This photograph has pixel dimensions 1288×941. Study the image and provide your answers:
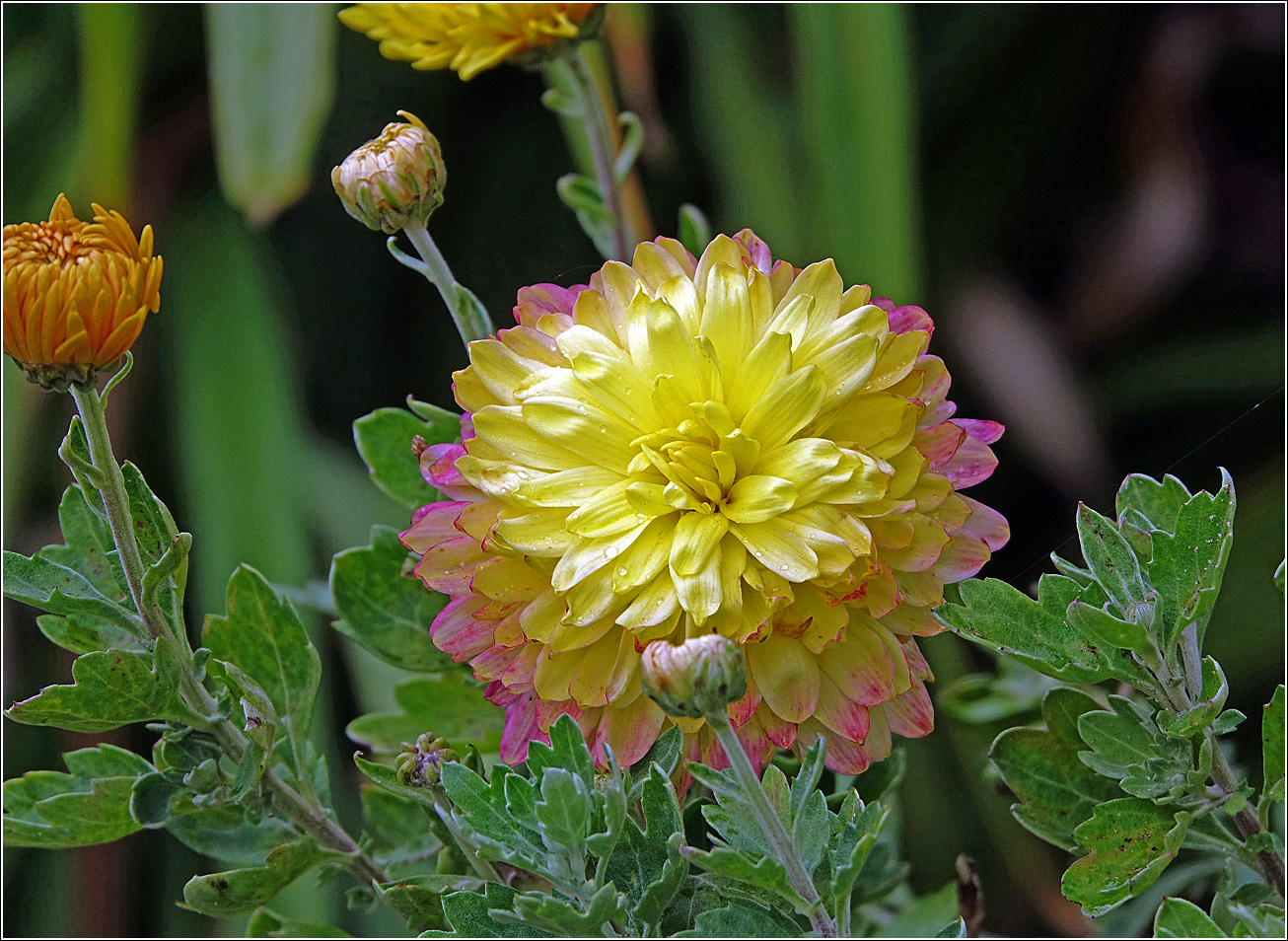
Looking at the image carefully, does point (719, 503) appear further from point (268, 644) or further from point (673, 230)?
point (673, 230)

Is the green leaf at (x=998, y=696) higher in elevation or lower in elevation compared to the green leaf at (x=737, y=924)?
lower

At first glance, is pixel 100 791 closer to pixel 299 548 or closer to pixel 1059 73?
pixel 299 548

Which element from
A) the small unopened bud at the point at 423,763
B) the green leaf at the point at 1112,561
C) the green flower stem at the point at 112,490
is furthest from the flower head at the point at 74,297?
the green leaf at the point at 1112,561

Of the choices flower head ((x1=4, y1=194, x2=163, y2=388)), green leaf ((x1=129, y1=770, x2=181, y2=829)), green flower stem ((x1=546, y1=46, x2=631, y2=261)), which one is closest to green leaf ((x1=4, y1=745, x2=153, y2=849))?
green leaf ((x1=129, y1=770, x2=181, y2=829))

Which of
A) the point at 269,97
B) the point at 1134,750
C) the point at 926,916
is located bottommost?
the point at 926,916

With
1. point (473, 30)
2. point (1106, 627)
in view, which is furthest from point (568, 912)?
point (473, 30)

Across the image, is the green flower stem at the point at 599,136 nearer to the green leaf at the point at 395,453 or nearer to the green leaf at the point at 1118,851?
the green leaf at the point at 395,453

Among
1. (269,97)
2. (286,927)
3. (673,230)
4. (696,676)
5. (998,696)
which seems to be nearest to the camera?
(696,676)
